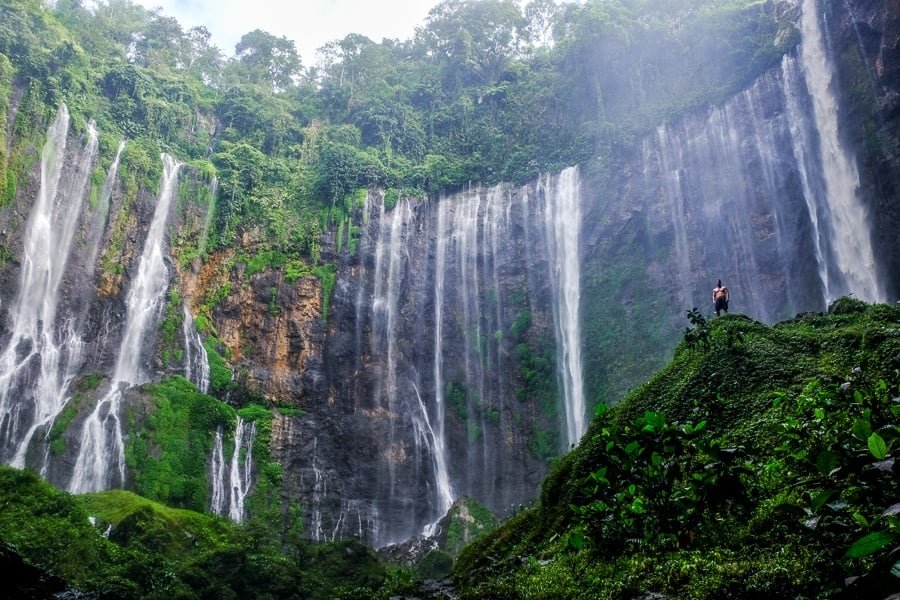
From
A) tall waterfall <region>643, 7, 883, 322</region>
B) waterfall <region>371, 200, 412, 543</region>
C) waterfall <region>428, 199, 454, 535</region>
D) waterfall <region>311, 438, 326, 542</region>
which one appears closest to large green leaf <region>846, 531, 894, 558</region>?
tall waterfall <region>643, 7, 883, 322</region>

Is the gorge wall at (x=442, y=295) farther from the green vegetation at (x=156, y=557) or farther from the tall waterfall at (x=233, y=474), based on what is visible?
the green vegetation at (x=156, y=557)

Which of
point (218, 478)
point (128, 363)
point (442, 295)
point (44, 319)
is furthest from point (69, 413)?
point (442, 295)

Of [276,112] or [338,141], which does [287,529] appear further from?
[276,112]

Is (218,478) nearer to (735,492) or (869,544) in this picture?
(735,492)

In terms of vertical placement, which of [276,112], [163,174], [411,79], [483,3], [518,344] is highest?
[483,3]

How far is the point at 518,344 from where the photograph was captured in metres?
26.6

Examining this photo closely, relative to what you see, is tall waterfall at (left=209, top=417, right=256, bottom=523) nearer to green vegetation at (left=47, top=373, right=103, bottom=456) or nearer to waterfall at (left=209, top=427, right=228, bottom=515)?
waterfall at (left=209, top=427, right=228, bottom=515)

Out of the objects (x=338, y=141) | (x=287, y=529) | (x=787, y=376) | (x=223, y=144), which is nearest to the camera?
(x=787, y=376)

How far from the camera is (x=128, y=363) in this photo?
2334 centimetres

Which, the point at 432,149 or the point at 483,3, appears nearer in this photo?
the point at 432,149

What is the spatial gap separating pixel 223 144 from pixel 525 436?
20.6 metres

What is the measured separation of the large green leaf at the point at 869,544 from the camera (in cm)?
128

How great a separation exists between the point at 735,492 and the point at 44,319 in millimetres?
25004

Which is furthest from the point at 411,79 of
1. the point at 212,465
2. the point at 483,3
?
the point at 212,465
